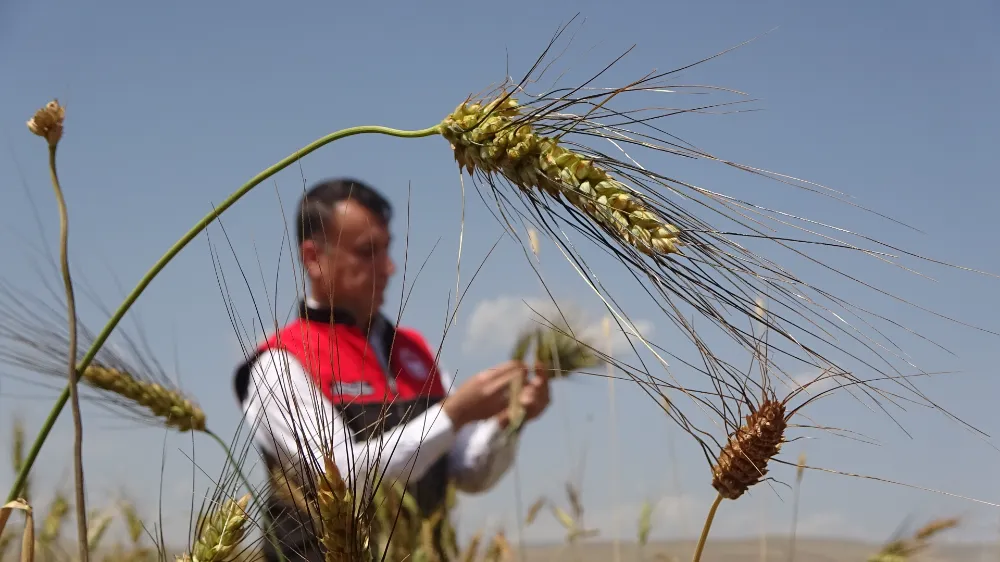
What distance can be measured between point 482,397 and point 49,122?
69.9 inches

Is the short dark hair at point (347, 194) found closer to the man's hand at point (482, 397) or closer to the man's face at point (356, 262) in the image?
the man's face at point (356, 262)

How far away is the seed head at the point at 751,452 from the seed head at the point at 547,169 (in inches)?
7.4

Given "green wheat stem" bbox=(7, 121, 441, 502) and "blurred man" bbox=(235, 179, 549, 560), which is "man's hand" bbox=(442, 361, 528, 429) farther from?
"green wheat stem" bbox=(7, 121, 441, 502)

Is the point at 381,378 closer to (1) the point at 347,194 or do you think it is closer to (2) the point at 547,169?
(1) the point at 347,194

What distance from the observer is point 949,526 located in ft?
6.07

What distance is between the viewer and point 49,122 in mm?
1032

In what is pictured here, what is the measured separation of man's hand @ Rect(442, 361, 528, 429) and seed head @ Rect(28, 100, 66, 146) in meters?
1.68

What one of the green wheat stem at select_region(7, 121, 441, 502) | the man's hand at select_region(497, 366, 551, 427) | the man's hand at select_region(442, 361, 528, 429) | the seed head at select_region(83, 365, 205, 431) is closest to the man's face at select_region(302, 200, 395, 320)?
the man's hand at select_region(442, 361, 528, 429)

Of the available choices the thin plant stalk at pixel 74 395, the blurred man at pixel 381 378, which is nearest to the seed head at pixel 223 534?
the thin plant stalk at pixel 74 395

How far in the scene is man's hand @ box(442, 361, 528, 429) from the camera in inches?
103

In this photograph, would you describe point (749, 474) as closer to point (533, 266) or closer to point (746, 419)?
point (746, 419)

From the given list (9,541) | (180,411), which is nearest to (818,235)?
(180,411)

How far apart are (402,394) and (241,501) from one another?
6.72ft

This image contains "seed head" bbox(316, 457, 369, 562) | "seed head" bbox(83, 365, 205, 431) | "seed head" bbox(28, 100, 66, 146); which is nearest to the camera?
"seed head" bbox(316, 457, 369, 562)
